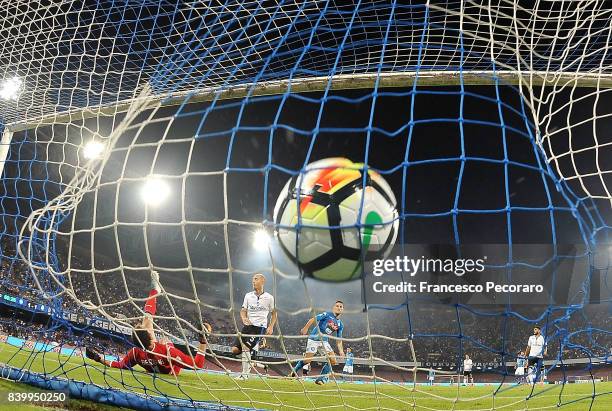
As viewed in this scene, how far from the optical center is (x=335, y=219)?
273 centimetres

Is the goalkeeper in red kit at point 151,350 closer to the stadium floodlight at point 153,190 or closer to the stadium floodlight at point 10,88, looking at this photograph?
the stadium floodlight at point 153,190

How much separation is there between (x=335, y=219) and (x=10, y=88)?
3.00 metres

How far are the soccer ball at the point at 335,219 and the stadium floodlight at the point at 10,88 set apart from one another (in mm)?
2570

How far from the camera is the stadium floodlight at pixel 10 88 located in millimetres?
3936

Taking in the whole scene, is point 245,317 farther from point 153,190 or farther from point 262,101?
point 262,101

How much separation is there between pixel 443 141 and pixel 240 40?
10.1 metres

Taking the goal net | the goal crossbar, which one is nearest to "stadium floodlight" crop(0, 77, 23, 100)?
the goal net

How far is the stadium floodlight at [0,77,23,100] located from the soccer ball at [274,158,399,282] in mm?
2570

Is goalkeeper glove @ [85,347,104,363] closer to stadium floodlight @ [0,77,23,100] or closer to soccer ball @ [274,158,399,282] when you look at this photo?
soccer ball @ [274,158,399,282]

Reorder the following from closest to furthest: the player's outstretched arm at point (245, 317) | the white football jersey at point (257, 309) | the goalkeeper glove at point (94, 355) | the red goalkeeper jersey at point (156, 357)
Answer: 1. the red goalkeeper jersey at point (156, 357)
2. the goalkeeper glove at point (94, 355)
3. the player's outstretched arm at point (245, 317)
4. the white football jersey at point (257, 309)

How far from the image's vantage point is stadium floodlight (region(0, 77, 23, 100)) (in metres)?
3.94

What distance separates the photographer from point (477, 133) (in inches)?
453

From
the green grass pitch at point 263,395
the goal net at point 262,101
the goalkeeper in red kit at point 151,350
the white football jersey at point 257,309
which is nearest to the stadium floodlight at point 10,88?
the goal net at point 262,101

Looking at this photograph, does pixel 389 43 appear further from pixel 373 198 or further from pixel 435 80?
pixel 373 198
